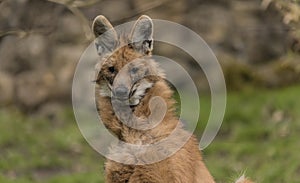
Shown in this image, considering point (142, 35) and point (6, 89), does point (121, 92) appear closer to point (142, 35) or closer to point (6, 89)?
point (142, 35)

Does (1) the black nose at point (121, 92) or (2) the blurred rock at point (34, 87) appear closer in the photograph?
(1) the black nose at point (121, 92)

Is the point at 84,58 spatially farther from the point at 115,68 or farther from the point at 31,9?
the point at 115,68

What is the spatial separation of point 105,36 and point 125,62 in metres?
0.24

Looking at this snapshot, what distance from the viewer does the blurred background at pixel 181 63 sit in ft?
35.0

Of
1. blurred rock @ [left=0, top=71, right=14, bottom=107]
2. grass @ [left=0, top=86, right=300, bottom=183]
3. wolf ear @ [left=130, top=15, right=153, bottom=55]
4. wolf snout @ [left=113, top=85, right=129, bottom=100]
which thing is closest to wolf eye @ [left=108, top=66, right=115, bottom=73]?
wolf snout @ [left=113, top=85, right=129, bottom=100]

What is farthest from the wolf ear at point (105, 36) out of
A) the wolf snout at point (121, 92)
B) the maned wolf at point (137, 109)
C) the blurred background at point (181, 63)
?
the blurred background at point (181, 63)

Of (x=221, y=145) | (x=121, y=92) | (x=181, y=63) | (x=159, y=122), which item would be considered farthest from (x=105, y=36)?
(x=181, y=63)

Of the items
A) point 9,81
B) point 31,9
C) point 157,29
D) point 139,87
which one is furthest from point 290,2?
point 9,81

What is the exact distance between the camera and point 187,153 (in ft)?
18.2

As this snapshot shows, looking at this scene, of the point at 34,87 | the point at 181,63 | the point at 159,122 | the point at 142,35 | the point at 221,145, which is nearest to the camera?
the point at 159,122

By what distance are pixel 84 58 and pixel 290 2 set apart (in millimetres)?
6380

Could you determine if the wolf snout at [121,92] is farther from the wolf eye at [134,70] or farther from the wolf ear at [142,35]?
the wolf ear at [142,35]

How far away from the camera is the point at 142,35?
573 centimetres

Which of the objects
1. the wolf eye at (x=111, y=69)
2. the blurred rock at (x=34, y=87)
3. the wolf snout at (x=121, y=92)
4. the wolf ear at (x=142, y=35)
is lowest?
the blurred rock at (x=34, y=87)
